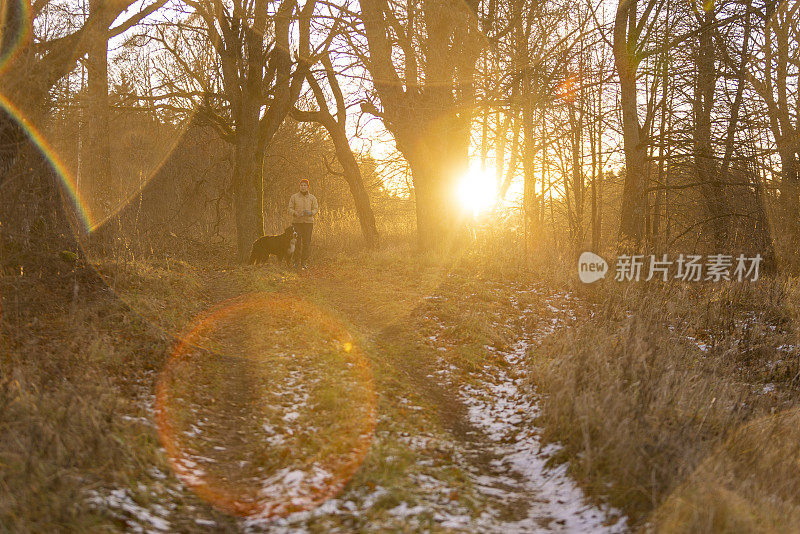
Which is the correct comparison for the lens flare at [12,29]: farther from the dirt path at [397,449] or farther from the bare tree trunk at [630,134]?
the bare tree trunk at [630,134]

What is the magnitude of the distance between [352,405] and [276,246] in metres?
8.75

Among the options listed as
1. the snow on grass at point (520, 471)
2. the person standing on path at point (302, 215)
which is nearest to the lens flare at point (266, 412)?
the snow on grass at point (520, 471)

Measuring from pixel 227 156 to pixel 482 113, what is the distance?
737 cm

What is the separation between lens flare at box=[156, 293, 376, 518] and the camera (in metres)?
4.06

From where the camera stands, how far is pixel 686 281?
1242 cm

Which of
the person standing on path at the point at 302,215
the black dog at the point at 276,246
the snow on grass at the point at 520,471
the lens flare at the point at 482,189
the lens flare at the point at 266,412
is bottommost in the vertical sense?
the snow on grass at the point at 520,471

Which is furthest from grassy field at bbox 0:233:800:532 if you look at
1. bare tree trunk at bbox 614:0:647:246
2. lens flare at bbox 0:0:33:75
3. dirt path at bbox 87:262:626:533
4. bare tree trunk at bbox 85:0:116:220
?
bare tree trunk at bbox 85:0:116:220

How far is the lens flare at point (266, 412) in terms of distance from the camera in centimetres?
406

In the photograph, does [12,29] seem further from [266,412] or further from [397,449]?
[397,449]

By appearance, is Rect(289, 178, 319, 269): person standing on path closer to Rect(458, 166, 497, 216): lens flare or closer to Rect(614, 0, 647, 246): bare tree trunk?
Rect(458, 166, 497, 216): lens flare

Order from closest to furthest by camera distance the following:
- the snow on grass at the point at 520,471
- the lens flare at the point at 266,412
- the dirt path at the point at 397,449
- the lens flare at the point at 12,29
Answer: the dirt path at the point at 397,449 < the snow on grass at the point at 520,471 < the lens flare at the point at 266,412 < the lens flare at the point at 12,29

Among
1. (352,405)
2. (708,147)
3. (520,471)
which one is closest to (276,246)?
(352,405)

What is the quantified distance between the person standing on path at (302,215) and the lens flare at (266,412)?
18.1 ft

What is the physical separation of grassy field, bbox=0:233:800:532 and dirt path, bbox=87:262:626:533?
0.02m
